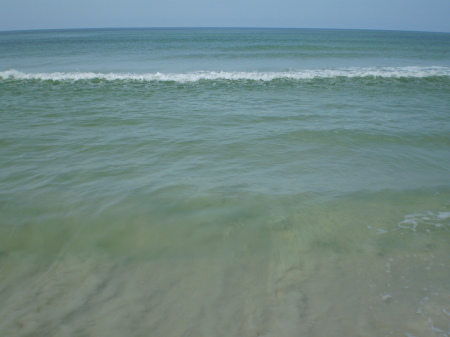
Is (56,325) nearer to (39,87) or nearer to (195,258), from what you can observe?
(195,258)

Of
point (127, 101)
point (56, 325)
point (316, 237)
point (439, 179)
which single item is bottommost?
point (56, 325)

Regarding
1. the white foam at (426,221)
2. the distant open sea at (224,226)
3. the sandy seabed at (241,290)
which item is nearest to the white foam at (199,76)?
the distant open sea at (224,226)

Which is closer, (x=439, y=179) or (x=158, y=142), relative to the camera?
(x=439, y=179)

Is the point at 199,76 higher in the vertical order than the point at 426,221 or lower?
higher

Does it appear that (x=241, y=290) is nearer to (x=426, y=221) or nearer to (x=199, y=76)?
(x=426, y=221)

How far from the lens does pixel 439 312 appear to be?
2668 millimetres

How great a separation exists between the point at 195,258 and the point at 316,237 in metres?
Answer: 1.68

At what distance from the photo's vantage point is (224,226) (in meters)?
3.98

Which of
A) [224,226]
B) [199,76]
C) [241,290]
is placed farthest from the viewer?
[199,76]

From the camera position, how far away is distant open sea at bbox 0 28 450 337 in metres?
2.68

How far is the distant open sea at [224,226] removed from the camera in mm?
2682

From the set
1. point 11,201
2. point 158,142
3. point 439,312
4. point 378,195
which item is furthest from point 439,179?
point 11,201

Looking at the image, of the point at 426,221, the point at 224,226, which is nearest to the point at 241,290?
the point at 224,226

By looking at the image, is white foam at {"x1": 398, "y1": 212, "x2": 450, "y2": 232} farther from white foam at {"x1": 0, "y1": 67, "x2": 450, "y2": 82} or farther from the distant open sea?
white foam at {"x1": 0, "y1": 67, "x2": 450, "y2": 82}
